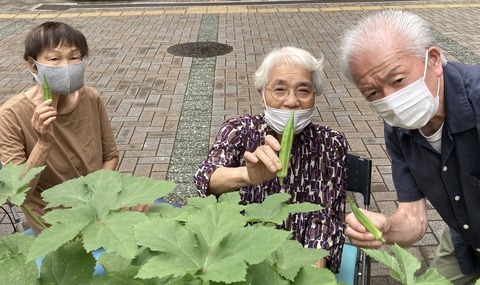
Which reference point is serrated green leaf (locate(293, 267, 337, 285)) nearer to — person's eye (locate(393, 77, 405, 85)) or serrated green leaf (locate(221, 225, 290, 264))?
serrated green leaf (locate(221, 225, 290, 264))

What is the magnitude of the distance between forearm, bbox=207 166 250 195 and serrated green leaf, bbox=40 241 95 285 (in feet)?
3.95

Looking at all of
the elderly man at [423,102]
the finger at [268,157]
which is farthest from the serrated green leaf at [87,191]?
the elderly man at [423,102]

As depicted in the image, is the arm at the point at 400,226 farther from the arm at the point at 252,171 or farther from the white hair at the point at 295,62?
the white hair at the point at 295,62

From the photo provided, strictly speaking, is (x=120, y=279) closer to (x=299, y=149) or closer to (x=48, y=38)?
(x=299, y=149)

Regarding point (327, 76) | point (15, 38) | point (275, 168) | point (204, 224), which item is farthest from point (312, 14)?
point (204, 224)

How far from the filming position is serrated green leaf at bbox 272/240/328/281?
846 mm

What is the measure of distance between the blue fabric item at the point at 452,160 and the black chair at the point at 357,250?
405 mm

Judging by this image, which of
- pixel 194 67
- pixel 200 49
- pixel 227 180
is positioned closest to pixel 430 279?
pixel 227 180

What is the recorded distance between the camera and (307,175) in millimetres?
2363

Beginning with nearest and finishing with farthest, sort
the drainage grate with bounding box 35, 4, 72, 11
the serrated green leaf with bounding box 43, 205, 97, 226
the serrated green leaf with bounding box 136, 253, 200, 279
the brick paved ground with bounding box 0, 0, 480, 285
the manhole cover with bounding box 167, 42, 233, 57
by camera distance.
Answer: the serrated green leaf with bounding box 136, 253, 200, 279, the serrated green leaf with bounding box 43, 205, 97, 226, the brick paved ground with bounding box 0, 0, 480, 285, the manhole cover with bounding box 167, 42, 233, 57, the drainage grate with bounding box 35, 4, 72, 11

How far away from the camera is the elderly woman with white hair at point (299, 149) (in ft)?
7.50

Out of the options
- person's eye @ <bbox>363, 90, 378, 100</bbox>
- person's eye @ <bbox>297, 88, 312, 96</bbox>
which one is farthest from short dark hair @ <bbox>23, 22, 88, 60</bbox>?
person's eye @ <bbox>363, 90, 378, 100</bbox>

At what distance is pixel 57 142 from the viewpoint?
2.57m

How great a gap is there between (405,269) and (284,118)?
1.50 metres
